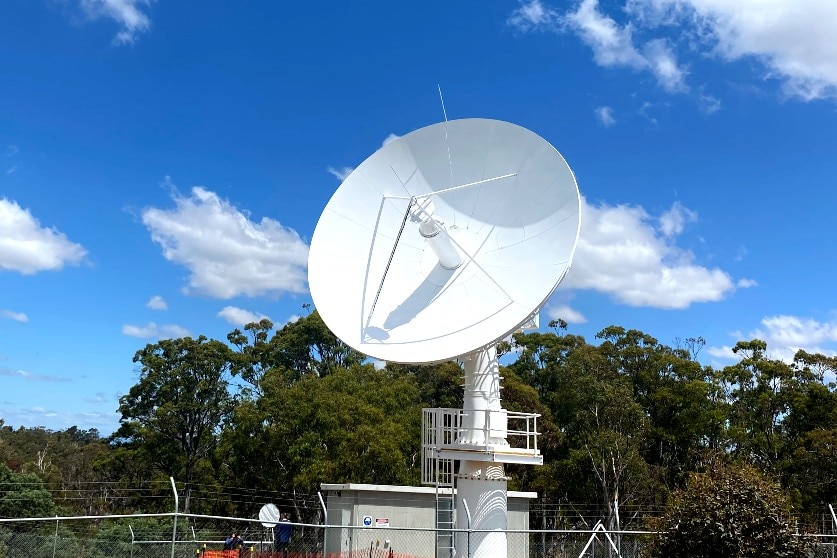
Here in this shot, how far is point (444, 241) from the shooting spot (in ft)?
64.6

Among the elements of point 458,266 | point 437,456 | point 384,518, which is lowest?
point 384,518

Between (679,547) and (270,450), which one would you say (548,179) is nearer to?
(679,547)

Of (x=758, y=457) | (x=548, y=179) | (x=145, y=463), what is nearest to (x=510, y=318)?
(x=548, y=179)

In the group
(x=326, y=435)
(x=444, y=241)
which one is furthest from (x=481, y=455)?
(x=326, y=435)

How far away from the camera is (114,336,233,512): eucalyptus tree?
54250 millimetres

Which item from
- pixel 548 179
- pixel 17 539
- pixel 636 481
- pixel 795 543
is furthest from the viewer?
pixel 636 481

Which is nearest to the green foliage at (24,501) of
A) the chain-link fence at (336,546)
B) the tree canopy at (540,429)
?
the tree canopy at (540,429)

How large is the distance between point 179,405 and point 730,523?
1860 inches

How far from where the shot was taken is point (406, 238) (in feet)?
68.1

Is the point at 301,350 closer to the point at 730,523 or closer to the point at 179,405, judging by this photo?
the point at 179,405

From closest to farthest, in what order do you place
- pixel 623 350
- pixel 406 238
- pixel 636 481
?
pixel 406 238, pixel 636 481, pixel 623 350

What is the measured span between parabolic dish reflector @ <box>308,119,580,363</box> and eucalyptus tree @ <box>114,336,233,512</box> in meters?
37.7

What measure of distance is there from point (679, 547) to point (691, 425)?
118ft

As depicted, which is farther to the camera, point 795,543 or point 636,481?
point 636,481
